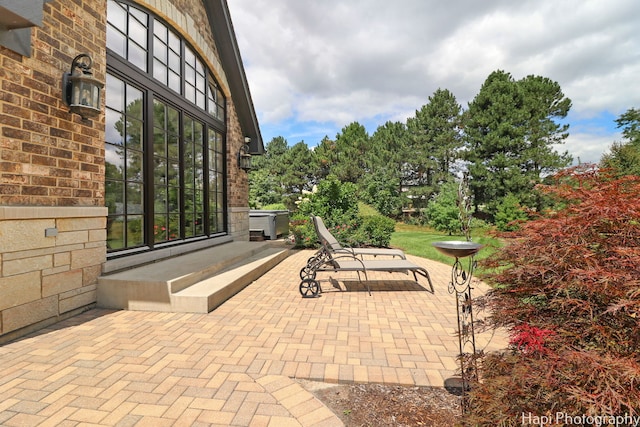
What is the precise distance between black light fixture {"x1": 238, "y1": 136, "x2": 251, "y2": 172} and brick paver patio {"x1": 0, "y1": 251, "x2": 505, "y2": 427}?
564 centimetres

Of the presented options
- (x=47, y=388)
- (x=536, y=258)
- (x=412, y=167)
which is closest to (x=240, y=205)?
(x=47, y=388)

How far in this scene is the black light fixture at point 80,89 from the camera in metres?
3.71

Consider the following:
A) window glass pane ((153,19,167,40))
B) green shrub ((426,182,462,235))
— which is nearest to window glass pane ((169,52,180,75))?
window glass pane ((153,19,167,40))

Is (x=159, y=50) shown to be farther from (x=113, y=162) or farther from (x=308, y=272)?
(x=308, y=272)

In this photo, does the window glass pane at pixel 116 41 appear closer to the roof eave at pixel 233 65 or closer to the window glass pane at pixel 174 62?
the window glass pane at pixel 174 62

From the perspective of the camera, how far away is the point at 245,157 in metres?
9.29

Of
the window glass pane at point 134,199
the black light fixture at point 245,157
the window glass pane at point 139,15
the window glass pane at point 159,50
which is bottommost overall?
the window glass pane at point 134,199

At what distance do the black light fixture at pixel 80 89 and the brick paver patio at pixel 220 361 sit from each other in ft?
8.40

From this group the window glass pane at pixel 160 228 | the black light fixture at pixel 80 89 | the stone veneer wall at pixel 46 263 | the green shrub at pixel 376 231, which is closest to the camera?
the stone veneer wall at pixel 46 263

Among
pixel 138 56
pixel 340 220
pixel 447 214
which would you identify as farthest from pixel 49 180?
pixel 447 214

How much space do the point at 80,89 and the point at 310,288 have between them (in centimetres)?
403

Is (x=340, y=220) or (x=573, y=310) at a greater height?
(x=340, y=220)

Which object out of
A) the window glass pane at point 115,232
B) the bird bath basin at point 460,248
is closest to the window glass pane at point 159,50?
the window glass pane at point 115,232

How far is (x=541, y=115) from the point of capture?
20.4 m
